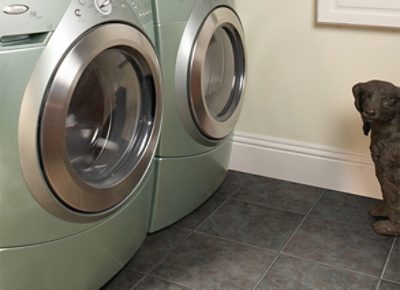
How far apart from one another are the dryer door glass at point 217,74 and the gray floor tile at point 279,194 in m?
0.27

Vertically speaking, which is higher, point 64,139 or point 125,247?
point 64,139

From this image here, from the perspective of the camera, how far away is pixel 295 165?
2102 millimetres

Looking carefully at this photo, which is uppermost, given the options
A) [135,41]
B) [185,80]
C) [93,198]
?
[135,41]

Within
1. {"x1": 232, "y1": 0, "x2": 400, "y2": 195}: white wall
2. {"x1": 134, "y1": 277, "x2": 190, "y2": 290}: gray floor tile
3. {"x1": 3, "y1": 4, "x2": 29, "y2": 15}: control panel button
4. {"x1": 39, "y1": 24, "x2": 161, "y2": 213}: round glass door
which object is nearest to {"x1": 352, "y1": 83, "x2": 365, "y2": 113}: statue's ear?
{"x1": 232, "y1": 0, "x2": 400, "y2": 195}: white wall

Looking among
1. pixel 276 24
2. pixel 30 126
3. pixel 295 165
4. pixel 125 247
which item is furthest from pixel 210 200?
pixel 30 126

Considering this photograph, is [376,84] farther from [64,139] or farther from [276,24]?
[64,139]

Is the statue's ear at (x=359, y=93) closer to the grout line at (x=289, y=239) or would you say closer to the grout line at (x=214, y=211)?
the grout line at (x=289, y=239)

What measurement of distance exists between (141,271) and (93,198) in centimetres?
40

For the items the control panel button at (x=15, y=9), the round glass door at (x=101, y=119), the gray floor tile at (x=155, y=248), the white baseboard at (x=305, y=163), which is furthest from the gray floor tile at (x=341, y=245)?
the control panel button at (x=15, y=9)

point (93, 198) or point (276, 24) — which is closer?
point (93, 198)

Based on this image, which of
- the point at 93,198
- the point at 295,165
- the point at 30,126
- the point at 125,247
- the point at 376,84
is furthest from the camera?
the point at 295,165

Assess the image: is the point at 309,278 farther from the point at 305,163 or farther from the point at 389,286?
the point at 305,163

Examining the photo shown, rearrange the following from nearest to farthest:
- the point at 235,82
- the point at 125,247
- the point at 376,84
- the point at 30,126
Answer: the point at 30,126 → the point at 125,247 → the point at 376,84 → the point at 235,82

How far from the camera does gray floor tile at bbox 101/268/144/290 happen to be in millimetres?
1516
